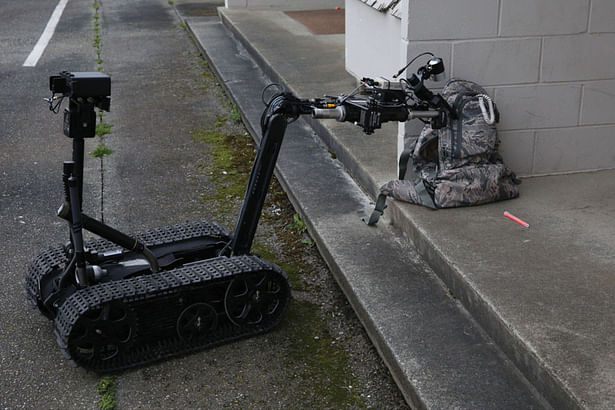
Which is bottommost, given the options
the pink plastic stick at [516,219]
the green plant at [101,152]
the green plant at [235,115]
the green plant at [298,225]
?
the green plant at [298,225]

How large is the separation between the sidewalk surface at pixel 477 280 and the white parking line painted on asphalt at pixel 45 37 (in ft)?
20.1

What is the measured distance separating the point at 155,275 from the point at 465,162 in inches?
79.8

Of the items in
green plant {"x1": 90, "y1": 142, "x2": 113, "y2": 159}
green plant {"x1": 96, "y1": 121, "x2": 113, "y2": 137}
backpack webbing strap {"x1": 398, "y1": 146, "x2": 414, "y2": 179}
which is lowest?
green plant {"x1": 90, "y1": 142, "x2": 113, "y2": 159}

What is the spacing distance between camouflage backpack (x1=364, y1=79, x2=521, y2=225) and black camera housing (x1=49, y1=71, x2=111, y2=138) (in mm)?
1978

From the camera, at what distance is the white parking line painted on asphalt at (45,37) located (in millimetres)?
10898

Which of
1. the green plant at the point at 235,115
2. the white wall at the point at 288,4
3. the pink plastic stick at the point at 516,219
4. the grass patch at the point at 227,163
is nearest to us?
the pink plastic stick at the point at 516,219

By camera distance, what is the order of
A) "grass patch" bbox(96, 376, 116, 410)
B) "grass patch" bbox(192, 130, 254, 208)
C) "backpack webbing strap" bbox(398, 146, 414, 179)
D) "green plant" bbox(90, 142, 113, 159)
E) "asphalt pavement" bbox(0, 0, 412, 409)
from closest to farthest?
"grass patch" bbox(96, 376, 116, 410)
"asphalt pavement" bbox(0, 0, 412, 409)
"backpack webbing strap" bbox(398, 146, 414, 179)
"grass patch" bbox(192, 130, 254, 208)
"green plant" bbox(90, 142, 113, 159)

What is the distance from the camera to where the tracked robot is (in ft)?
11.9

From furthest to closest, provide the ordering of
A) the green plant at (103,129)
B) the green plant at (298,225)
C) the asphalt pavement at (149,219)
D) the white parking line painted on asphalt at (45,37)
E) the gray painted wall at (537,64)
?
the white parking line painted on asphalt at (45,37), the green plant at (103,129), the green plant at (298,225), the gray painted wall at (537,64), the asphalt pavement at (149,219)

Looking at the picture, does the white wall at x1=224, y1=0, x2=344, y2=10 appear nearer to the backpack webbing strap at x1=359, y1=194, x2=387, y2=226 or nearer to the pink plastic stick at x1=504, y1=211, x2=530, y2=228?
the backpack webbing strap at x1=359, y1=194, x2=387, y2=226

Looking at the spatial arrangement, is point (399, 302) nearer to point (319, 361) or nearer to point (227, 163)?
point (319, 361)

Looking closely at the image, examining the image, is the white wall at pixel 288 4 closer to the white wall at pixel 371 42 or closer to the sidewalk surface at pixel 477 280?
the white wall at pixel 371 42

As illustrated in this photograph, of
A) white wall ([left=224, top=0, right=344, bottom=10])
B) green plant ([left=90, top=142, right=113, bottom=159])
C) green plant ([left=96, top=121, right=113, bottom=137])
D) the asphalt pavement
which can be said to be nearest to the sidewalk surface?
the asphalt pavement

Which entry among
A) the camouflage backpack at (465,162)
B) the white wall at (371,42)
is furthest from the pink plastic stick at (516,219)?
the white wall at (371,42)
